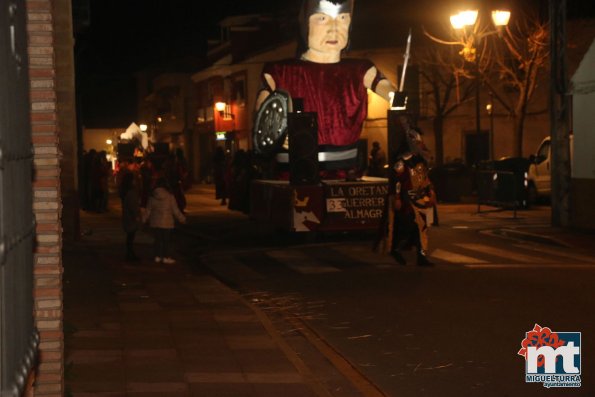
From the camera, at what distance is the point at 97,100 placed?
9806 centimetres

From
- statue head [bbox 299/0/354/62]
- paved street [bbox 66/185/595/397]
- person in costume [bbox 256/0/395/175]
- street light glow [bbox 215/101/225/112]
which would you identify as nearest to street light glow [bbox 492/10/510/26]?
person in costume [bbox 256/0/395/175]

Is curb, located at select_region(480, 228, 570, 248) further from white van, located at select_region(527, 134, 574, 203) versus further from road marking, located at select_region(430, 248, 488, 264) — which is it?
white van, located at select_region(527, 134, 574, 203)

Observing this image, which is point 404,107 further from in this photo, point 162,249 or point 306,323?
point 306,323

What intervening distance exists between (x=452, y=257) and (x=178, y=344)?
787 centimetres

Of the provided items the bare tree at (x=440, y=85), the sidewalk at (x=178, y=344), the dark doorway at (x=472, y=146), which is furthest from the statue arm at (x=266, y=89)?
the dark doorway at (x=472, y=146)

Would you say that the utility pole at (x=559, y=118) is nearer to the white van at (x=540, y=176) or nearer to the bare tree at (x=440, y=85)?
the white van at (x=540, y=176)

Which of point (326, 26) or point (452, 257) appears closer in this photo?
point (452, 257)

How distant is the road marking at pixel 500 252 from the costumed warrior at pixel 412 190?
1809 mm

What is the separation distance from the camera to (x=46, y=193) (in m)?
5.43

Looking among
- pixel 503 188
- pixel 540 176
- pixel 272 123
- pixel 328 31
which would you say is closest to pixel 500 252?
pixel 272 123

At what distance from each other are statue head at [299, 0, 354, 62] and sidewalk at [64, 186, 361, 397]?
286 inches

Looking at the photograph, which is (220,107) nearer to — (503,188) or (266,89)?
(503,188)

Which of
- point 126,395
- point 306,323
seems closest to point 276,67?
point 306,323

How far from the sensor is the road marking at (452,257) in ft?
52.0
